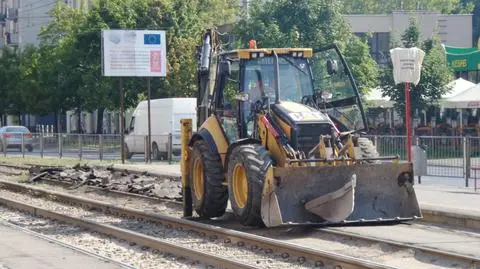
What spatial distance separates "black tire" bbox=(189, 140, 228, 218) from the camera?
15.6m

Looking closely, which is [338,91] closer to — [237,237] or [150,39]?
[237,237]

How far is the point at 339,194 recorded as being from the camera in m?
13.7

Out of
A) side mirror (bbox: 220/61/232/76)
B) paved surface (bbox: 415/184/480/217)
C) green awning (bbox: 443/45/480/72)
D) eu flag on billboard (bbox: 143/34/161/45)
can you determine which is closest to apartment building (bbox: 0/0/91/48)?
green awning (bbox: 443/45/480/72)

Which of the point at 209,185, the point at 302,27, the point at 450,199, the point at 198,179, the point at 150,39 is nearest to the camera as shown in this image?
the point at 209,185

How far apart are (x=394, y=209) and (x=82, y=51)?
41.3 metres

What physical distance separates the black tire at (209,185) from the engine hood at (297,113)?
1619mm

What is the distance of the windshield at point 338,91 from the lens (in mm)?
15664

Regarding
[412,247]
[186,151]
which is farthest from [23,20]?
[412,247]

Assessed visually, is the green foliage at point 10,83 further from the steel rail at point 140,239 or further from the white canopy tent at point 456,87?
the steel rail at point 140,239

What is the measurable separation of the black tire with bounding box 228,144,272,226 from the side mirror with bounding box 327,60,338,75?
1.81 m

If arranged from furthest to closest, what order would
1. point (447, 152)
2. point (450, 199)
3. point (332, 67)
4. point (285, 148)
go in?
point (447, 152), point (450, 199), point (332, 67), point (285, 148)

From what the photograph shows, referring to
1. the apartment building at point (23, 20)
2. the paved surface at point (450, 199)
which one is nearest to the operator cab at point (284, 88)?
the paved surface at point (450, 199)

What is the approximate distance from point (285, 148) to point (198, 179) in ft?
8.81

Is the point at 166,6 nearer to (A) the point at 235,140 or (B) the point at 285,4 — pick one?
(B) the point at 285,4
